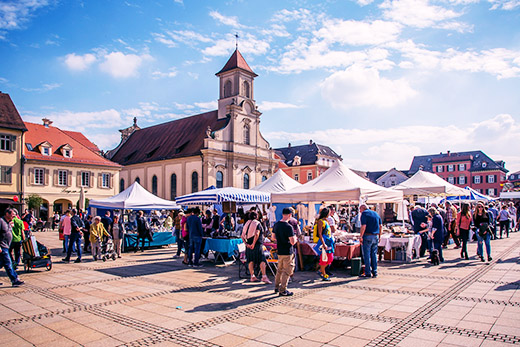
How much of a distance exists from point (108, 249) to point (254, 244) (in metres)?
7.63

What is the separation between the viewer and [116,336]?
5.71 meters

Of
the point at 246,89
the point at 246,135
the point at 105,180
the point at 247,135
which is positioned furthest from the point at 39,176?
the point at 246,89

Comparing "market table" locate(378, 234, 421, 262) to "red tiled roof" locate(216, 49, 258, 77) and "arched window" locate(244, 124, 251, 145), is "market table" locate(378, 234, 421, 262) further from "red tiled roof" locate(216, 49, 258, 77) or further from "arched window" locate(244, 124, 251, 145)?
"red tiled roof" locate(216, 49, 258, 77)

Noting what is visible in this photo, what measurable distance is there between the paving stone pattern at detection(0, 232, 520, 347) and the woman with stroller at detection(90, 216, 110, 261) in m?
2.75

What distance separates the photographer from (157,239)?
750 inches

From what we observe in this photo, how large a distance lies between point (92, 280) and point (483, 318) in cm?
862

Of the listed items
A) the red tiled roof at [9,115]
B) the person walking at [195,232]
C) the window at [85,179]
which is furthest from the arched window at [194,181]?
the person walking at [195,232]

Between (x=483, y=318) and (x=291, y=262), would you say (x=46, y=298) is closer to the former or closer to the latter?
(x=291, y=262)

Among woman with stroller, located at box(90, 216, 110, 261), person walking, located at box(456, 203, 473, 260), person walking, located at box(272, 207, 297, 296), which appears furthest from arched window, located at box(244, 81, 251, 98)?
person walking, located at box(272, 207, 297, 296)

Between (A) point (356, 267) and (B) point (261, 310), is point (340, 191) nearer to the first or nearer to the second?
(A) point (356, 267)

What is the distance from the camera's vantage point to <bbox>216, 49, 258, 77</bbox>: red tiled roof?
5048 centimetres

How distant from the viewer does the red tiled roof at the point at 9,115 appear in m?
34.7

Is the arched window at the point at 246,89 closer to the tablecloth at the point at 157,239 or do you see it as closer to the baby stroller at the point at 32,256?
the tablecloth at the point at 157,239

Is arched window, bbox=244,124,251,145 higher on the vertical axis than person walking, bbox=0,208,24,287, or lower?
higher
